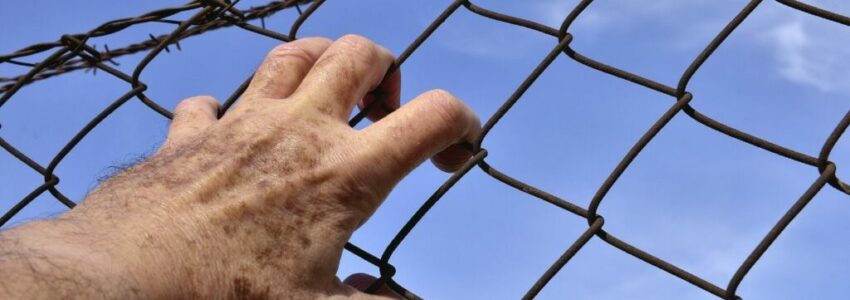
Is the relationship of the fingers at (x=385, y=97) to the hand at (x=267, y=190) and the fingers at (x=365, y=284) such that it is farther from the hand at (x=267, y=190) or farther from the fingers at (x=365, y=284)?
the fingers at (x=365, y=284)

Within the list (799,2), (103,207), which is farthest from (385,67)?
(799,2)

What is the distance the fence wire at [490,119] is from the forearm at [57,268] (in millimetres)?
468

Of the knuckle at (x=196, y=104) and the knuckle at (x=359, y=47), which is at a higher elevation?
the knuckle at (x=359, y=47)

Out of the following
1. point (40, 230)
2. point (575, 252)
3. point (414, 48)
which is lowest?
point (40, 230)

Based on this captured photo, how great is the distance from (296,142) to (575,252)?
46 cm

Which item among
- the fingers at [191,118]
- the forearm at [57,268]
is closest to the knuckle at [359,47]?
the fingers at [191,118]

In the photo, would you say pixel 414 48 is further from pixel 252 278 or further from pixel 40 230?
pixel 40 230

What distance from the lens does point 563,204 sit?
A: 5.78 ft

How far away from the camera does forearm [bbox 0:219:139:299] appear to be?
4.53 feet

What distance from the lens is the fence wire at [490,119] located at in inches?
62.7

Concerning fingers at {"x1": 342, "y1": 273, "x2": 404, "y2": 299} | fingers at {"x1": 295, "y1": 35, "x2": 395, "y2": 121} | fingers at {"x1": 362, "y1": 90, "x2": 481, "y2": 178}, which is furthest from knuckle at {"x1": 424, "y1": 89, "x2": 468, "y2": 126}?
fingers at {"x1": 342, "y1": 273, "x2": 404, "y2": 299}

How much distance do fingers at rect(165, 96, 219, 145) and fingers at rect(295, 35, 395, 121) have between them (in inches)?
8.5

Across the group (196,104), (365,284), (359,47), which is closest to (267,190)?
(365,284)

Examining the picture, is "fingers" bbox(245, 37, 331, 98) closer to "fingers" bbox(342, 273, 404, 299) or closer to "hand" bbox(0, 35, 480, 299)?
"hand" bbox(0, 35, 480, 299)
